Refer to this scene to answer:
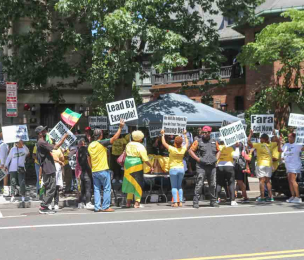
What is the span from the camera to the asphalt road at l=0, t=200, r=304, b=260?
22.1 feet

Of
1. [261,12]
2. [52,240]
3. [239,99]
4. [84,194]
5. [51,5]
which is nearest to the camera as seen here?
[52,240]

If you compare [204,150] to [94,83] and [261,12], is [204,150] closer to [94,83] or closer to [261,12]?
[94,83]

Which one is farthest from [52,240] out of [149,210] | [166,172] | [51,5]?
[51,5]

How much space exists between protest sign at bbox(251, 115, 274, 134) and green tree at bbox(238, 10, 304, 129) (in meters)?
7.58

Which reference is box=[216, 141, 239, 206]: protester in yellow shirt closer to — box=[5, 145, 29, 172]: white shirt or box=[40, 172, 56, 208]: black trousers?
box=[40, 172, 56, 208]: black trousers

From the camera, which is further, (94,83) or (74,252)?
(94,83)

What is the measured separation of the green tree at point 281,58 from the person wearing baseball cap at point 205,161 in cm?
988

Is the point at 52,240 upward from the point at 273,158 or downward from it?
downward

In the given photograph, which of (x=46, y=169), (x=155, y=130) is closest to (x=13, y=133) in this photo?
(x=46, y=169)

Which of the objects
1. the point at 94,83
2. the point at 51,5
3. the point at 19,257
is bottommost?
the point at 19,257

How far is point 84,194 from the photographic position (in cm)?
1196

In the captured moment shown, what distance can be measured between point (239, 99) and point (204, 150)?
19.0 metres

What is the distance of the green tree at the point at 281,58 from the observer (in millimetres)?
20078

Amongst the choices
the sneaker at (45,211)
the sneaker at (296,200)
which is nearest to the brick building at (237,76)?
the sneaker at (296,200)
